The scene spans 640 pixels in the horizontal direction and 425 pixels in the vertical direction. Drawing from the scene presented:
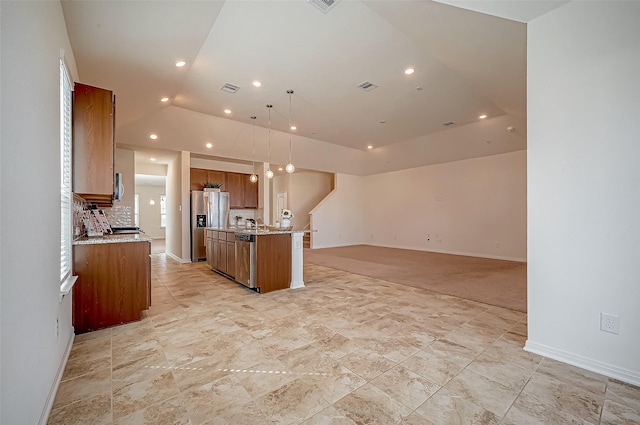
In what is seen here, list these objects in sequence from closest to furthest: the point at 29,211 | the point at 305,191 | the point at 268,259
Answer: the point at 29,211 < the point at 268,259 < the point at 305,191

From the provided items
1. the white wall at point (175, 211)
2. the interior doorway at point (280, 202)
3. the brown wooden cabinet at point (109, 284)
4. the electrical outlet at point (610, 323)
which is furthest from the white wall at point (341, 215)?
the electrical outlet at point (610, 323)

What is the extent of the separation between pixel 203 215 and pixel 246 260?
3488 mm

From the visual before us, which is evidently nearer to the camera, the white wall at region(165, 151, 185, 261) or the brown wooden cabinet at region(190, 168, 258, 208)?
the white wall at region(165, 151, 185, 261)

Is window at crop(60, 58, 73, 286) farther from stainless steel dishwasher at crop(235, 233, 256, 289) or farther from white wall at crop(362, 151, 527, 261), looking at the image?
white wall at crop(362, 151, 527, 261)

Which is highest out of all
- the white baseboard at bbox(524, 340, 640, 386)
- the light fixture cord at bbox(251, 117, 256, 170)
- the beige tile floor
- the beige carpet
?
the light fixture cord at bbox(251, 117, 256, 170)

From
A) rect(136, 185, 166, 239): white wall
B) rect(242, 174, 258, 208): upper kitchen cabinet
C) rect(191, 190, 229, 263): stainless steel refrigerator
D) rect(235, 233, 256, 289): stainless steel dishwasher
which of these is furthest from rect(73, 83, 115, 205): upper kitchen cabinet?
rect(136, 185, 166, 239): white wall

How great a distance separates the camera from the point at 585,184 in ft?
6.84

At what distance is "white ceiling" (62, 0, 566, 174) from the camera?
276cm

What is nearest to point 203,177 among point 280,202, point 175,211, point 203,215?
point 203,215

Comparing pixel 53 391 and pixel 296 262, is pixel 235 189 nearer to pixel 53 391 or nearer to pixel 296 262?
pixel 296 262

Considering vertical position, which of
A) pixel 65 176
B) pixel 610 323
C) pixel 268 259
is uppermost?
pixel 65 176

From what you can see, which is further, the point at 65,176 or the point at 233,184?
the point at 233,184

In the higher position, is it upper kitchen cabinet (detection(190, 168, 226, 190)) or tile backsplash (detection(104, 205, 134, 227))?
upper kitchen cabinet (detection(190, 168, 226, 190))

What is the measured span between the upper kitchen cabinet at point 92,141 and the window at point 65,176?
0.12 m
